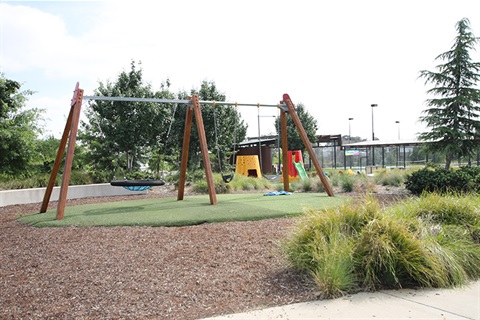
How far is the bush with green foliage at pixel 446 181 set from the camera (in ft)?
34.5

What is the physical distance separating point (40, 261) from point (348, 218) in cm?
377

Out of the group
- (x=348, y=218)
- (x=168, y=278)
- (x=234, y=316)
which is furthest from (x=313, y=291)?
(x=168, y=278)

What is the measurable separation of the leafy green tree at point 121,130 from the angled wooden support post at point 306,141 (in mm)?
6857

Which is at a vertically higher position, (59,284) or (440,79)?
(440,79)

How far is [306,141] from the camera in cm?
1095

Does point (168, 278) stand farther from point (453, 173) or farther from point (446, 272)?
→ point (453, 173)

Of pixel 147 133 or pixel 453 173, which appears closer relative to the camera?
pixel 453 173

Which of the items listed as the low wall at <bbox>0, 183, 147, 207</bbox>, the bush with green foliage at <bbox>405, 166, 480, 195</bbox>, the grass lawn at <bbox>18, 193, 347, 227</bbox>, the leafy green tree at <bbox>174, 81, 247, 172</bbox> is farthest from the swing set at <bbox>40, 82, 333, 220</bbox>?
the leafy green tree at <bbox>174, 81, 247, 172</bbox>

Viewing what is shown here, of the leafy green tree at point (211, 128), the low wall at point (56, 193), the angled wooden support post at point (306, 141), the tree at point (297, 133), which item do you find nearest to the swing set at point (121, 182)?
the angled wooden support post at point (306, 141)

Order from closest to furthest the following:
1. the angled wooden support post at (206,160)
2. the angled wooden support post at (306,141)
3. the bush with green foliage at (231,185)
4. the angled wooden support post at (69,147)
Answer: the angled wooden support post at (69,147), the angled wooden support post at (206,160), the angled wooden support post at (306,141), the bush with green foliage at (231,185)

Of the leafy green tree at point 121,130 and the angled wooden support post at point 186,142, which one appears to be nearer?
the angled wooden support post at point 186,142

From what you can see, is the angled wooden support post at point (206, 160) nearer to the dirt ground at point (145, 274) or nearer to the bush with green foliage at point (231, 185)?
the dirt ground at point (145, 274)

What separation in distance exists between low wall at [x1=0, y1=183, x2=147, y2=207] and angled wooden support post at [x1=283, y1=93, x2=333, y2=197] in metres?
6.75

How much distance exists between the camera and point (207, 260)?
4.60 m
